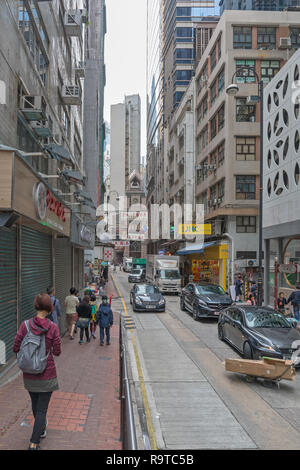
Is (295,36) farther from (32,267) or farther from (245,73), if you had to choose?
(32,267)

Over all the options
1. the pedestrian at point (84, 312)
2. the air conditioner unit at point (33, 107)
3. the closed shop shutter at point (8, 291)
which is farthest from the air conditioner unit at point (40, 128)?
the pedestrian at point (84, 312)

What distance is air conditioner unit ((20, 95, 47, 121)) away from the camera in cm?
1042

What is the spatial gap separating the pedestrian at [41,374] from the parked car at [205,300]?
45.2 ft

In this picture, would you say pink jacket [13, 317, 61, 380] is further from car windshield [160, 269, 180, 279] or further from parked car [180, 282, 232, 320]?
car windshield [160, 269, 180, 279]

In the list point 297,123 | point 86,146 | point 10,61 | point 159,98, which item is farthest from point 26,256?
point 159,98

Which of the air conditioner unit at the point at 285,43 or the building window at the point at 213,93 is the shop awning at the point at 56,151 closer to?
the air conditioner unit at the point at 285,43

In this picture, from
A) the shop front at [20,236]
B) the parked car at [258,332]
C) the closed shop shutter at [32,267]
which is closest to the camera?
the shop front at [20,236]

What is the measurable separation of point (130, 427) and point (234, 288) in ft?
69.4

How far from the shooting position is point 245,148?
32.0m

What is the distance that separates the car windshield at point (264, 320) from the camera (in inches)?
432

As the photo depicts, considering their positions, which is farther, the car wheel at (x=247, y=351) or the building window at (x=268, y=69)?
the building window at (x=268, y=69)

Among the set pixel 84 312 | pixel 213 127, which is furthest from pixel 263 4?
pixel 84 312

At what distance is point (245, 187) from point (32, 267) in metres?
24.6
